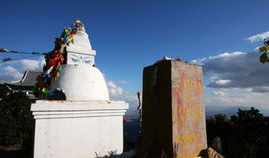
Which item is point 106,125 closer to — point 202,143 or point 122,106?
point 122,106

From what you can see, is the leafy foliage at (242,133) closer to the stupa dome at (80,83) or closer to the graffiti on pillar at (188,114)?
the graffiti on pillar at (188,114)

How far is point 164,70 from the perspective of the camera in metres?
3.78

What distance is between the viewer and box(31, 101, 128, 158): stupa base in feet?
18.9

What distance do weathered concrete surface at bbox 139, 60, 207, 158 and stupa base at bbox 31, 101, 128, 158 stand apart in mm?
2649

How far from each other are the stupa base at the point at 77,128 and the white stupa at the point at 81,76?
1.47ft

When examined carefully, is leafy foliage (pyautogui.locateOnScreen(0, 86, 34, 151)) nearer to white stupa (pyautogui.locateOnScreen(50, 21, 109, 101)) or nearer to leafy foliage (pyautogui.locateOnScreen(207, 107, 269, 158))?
white stupa (pyautogui.locateOnScreen(50, 21, 109, 101))

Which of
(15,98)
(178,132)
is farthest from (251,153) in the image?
(15,98)

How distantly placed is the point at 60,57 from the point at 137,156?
424 centimetres

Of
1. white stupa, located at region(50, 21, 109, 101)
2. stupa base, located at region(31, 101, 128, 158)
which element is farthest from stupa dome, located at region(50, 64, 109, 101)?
stupa base, located at region(31, 101, 128, 158)

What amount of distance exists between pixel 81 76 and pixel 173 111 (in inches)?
156

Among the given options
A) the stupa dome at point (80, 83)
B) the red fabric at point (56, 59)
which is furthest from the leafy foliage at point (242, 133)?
the red fabric at point (56, 59)

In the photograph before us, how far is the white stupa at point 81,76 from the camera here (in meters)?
6.84

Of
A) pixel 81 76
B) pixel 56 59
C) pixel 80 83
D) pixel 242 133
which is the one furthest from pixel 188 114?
pixel 56 59

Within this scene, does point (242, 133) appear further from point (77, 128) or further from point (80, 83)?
point (80, 83)
